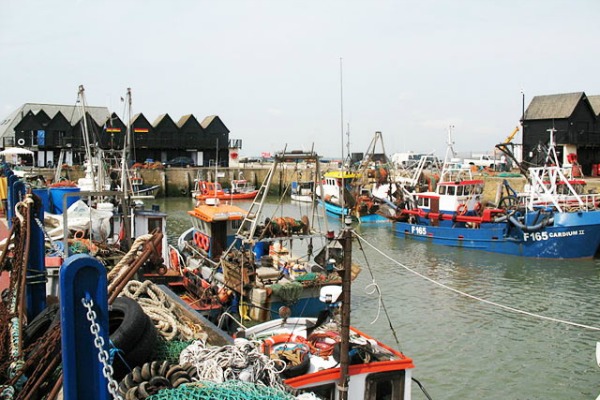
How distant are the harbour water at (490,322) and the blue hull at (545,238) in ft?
1.60

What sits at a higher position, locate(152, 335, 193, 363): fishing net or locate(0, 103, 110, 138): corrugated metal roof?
locate(0, 103, 110, 138): corrugated metal roof

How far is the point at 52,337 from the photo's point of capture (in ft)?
17.9

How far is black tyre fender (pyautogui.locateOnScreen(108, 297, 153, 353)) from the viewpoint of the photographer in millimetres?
6098

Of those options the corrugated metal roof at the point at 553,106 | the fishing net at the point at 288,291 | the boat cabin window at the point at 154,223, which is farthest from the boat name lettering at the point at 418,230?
the corrugated metal roof at the point at 553,106

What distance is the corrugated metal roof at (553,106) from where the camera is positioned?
161 feet

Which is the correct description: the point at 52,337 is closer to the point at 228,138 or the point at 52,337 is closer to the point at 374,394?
the point at 374,394

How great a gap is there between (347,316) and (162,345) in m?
2.31

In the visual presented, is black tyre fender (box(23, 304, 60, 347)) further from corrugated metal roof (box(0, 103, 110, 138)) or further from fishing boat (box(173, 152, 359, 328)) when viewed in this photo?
corrugated metal roof (box(0, 103, 110, 138))

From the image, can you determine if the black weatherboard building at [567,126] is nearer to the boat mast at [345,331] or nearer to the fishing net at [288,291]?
the fishing net at [288,291]

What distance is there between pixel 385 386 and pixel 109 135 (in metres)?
56.0

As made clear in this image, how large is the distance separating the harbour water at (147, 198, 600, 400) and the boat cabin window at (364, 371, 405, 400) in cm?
58

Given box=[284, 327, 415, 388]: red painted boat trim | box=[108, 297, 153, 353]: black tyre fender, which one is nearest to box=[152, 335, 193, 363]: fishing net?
box=[108, 297, 153, 353]: black tyre fender

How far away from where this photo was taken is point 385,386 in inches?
294

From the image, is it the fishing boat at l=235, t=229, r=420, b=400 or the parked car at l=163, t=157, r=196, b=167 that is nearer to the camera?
the fishing boat at l=235, t=229, r=420, b=400
